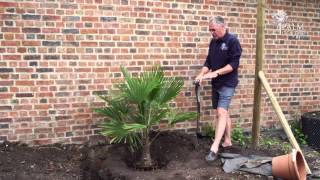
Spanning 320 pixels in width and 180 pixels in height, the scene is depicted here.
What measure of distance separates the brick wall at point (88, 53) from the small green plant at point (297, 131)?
0.90 m

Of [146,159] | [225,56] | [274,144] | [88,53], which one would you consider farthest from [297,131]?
[88,53]

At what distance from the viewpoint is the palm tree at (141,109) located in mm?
5117

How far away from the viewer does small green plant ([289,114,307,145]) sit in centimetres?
724

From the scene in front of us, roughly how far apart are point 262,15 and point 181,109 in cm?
180

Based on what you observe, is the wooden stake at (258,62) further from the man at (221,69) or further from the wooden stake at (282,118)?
the man at (221,69)

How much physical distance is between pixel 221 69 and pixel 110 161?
6.16 ft

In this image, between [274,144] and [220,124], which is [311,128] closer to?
[274,144]

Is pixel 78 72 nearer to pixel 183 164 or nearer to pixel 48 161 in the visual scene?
pixel 48 161

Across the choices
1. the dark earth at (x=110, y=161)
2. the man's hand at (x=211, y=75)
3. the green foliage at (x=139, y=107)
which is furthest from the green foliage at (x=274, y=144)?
the green foliage at (x=139, y=107)

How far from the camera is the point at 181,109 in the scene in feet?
21.2

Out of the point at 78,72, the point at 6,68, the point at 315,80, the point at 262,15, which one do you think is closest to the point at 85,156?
the point at 78,72

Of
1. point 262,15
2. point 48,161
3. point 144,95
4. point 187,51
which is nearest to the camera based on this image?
point 144,95

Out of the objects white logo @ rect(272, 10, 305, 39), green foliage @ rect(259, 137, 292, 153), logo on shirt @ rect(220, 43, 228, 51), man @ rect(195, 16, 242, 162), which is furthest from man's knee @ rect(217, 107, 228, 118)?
white logo @ rect(272, 10, 305, 39)

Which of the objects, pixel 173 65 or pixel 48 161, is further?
pixel 173 65
